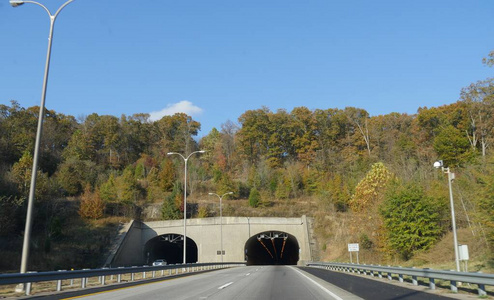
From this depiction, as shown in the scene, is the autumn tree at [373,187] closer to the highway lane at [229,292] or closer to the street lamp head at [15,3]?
the highway lane at [229,292]

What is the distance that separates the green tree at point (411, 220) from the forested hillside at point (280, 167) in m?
0.11

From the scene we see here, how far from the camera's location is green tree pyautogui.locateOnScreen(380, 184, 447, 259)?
3597 cm

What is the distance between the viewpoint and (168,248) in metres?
73.8

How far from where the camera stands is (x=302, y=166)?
8369 cm

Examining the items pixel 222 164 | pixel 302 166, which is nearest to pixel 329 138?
pixel 302 166

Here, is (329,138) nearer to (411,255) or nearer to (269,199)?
(269,199)

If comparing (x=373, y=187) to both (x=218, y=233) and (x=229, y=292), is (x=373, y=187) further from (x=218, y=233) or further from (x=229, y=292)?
(x=229, y=292)

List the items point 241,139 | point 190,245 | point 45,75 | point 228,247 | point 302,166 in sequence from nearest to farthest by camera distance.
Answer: point 45,75, point 228,247, point 190,245, point 302,166, point 241,139

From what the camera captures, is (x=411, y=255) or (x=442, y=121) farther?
(x=442, y=121)

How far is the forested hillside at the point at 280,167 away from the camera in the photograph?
39969 mm

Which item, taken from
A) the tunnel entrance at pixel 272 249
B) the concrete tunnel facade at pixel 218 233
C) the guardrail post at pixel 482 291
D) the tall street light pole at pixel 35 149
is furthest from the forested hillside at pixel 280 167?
the tall street light pole at pixel 35 149

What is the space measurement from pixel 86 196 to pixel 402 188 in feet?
158

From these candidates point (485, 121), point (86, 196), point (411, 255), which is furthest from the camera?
point (86, 196)

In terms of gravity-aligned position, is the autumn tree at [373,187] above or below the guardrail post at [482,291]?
above
